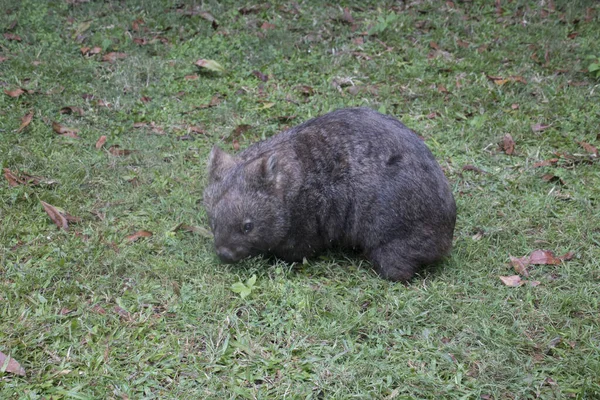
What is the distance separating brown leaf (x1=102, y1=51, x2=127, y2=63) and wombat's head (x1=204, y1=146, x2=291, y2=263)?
11.4 feet

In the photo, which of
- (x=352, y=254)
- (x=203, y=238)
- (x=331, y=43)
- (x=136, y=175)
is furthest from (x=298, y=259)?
(x=331, y=43)

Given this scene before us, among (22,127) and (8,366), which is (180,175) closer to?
(22,127)

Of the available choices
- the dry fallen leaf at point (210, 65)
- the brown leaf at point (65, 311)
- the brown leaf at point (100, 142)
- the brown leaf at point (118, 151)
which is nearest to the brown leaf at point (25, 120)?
the brown leaf at point (100, 142)

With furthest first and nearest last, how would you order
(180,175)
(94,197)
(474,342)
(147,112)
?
(147,112) → (180,175) → (94,197) → (474,342)

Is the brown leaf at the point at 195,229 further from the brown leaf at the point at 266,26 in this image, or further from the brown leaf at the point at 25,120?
the brown leaf at the point at 266,26

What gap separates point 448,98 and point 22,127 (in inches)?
169

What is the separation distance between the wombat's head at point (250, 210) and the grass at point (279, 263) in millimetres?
171

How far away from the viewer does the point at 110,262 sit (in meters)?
4.33

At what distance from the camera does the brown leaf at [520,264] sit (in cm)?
452

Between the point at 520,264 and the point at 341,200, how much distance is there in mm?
1375

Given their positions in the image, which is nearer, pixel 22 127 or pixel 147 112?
pixel 22 127

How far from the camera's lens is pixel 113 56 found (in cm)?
731

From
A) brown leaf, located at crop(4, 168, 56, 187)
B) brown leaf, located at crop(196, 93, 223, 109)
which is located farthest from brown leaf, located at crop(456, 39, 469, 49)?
brown leaf, located at crop(4, 168, 56, 187)

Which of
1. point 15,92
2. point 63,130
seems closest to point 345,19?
point 63,130
